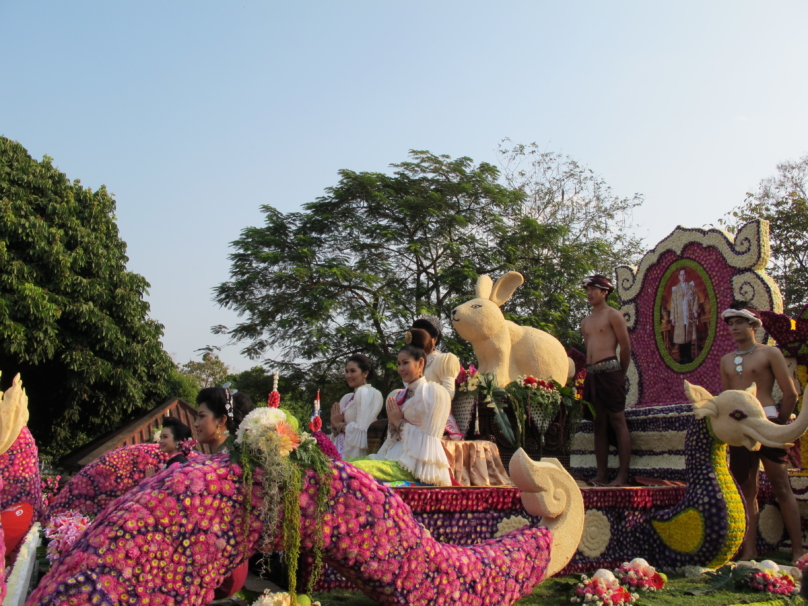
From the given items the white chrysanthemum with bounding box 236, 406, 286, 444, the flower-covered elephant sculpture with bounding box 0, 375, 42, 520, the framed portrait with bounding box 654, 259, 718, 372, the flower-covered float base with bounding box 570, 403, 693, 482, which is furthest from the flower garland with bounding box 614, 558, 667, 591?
the flower-covered elephant sculpture with bounding box 0, 375, 42, 520

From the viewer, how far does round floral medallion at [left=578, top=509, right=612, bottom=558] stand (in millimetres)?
4867

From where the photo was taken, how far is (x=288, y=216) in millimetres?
18172

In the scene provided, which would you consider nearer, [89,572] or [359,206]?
[89,572]

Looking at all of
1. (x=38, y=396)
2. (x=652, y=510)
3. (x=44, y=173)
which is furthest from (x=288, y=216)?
(x=652, y=510)

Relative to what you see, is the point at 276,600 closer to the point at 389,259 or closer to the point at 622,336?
the point at 622,336

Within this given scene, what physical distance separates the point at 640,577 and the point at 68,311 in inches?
456

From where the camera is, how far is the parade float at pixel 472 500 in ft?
7.97

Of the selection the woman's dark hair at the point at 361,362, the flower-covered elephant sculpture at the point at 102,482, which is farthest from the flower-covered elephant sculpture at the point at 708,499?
the flower-covered elephant sculpture at the point at 102,482

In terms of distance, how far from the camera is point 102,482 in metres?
5.19

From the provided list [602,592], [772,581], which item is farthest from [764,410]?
[602,592]

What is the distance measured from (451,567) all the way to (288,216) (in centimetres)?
1588

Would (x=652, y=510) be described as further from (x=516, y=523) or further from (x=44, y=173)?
(x=44, y=173)

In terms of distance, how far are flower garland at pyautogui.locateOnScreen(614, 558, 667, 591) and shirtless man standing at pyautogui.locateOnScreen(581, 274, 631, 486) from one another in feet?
5.53

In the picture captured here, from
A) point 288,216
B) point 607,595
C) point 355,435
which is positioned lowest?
point 607,595
